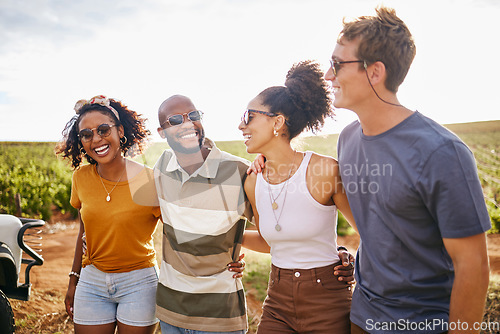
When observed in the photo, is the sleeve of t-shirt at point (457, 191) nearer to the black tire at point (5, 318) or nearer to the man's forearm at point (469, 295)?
the man's forearm at point (469, 295)

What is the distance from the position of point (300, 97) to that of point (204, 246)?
1.21 m

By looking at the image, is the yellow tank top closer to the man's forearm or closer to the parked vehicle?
the parked vehicle

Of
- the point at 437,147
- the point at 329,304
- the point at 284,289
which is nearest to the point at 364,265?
the point at 329,304

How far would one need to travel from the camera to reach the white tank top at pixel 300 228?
7.87 ft

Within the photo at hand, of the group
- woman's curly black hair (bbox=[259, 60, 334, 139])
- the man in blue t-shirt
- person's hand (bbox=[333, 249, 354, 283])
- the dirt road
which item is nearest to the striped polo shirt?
woman's curly black hair (bbox=[259, 60, 334, 139])

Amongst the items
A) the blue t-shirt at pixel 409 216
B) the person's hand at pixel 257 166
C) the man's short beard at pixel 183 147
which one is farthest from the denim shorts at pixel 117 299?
the blue t-shirt at pixel 409 216

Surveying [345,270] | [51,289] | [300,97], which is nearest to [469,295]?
[345,270]

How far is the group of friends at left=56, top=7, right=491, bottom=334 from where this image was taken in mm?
1821

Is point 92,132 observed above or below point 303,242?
above

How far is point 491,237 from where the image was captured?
10438 millimetres

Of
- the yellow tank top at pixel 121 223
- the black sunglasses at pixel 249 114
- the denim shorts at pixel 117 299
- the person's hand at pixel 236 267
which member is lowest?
the denim shorts at pixel 117 299

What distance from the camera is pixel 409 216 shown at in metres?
1.89

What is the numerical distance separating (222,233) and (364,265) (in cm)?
90

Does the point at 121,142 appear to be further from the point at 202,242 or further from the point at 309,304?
the point at 309,304
